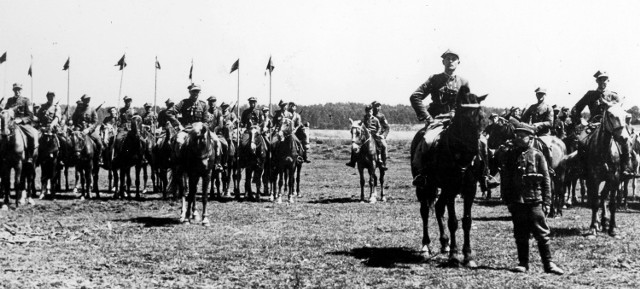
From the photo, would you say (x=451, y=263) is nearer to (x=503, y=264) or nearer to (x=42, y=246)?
(x=503, y=264)

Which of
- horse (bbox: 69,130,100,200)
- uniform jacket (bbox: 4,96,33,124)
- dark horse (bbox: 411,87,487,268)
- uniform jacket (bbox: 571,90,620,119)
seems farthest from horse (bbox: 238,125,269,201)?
dark horse (bbox: 411,87,487,268)

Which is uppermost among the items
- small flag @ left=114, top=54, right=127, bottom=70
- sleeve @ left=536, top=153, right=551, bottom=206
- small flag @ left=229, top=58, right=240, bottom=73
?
small flag @ left=114, top=54, right=127, bottom=70

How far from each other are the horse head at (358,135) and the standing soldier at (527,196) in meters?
11.0

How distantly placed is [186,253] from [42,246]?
8.86 feet

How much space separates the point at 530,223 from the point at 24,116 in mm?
15383

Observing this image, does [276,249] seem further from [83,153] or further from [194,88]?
[83,153]

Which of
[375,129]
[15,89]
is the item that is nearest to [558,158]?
[375,129]

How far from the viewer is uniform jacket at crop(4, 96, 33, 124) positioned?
19.1 m

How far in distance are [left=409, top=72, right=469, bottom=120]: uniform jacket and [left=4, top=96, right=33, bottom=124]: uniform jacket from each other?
1282cm

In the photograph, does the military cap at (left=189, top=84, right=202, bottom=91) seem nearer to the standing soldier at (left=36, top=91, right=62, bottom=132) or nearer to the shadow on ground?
the shadow on ground

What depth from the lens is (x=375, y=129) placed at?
69.4ft

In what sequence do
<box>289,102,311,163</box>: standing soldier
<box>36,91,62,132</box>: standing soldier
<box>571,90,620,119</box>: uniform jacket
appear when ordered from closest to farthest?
<box>571,90,620,119</box>: uniform jacket < <box>36,91,62,132</box>: standing soldier < <box>289,102,311,163</box>: standing soldier

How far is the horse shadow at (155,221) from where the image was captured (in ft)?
48.6

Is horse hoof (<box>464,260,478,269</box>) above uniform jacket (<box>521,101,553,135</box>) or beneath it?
beneath
